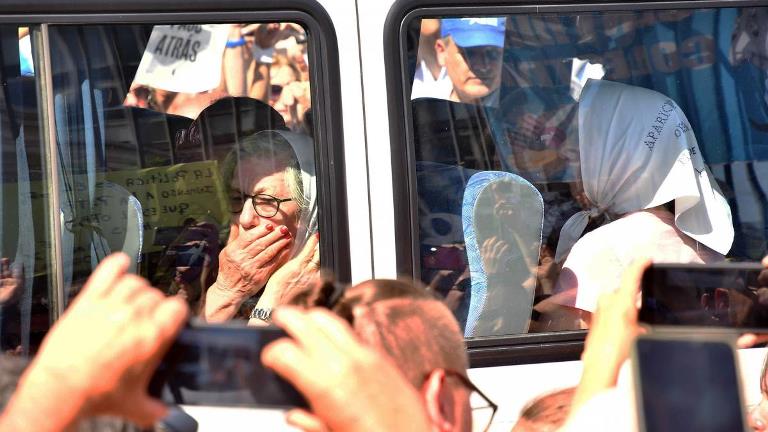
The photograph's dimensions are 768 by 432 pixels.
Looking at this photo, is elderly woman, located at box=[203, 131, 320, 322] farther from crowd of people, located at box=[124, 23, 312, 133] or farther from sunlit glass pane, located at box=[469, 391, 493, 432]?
sunlit glass pane, located at box=[469, 391, 493, 432]

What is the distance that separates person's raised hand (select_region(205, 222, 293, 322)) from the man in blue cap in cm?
67

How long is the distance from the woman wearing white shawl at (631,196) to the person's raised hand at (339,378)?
198 centimetres

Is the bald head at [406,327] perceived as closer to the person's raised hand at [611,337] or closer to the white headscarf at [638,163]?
the person's raised hand at [611,337]

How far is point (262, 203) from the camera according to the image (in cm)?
289

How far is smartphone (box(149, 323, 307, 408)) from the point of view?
117cm

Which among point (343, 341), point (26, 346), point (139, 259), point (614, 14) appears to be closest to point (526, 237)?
point (614, 14)

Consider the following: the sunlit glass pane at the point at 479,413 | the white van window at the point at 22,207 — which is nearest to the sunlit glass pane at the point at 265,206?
the white van window at the point at 22,207

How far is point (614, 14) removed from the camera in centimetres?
304

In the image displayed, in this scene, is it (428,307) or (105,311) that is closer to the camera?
(105,311)

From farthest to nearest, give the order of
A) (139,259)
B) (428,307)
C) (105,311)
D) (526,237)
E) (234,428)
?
(526,237) < (139,259) < (234,428) < (428,307) < (105,311)

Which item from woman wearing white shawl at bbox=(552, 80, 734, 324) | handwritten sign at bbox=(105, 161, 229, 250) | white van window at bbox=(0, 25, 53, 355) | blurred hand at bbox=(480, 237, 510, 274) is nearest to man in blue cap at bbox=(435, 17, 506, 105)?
woman wearing white shawl at bbox=(552, 80, 734, 324)

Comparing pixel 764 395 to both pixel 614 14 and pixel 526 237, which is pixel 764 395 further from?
pixel 614 14

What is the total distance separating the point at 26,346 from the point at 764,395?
2069mm

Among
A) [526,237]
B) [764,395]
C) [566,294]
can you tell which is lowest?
[764,395]
